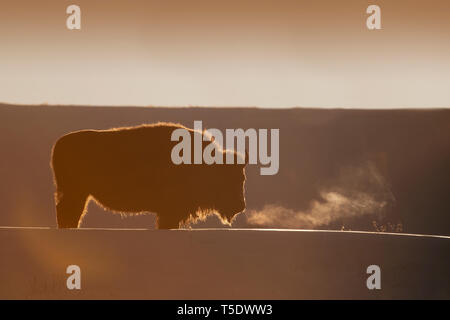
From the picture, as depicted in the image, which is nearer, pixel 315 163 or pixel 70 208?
pixel 70 208

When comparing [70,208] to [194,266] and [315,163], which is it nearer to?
[194,266]

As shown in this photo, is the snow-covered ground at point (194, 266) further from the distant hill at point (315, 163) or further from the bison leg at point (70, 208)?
the distant hill at point (315, 163)

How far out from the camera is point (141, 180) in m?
3.54

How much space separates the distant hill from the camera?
367 cm

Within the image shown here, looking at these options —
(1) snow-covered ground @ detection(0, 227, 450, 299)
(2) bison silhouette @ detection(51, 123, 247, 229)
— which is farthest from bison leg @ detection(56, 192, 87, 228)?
(1) snow-covered ground @ detection(0, 227, 450, 299)

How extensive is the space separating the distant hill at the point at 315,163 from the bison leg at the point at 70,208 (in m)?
0.22

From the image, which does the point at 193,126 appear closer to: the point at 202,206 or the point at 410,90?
the point at 202,206

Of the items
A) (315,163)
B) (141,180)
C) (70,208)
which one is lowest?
(70,208)


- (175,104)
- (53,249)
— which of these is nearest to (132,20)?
(175,104)

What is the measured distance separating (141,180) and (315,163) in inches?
42.5

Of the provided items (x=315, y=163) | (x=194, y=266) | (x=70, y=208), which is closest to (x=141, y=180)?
(x=70, y=208)

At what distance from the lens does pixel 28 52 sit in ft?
12.1

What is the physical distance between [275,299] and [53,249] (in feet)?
3.69

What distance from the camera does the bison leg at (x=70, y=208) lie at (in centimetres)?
342
